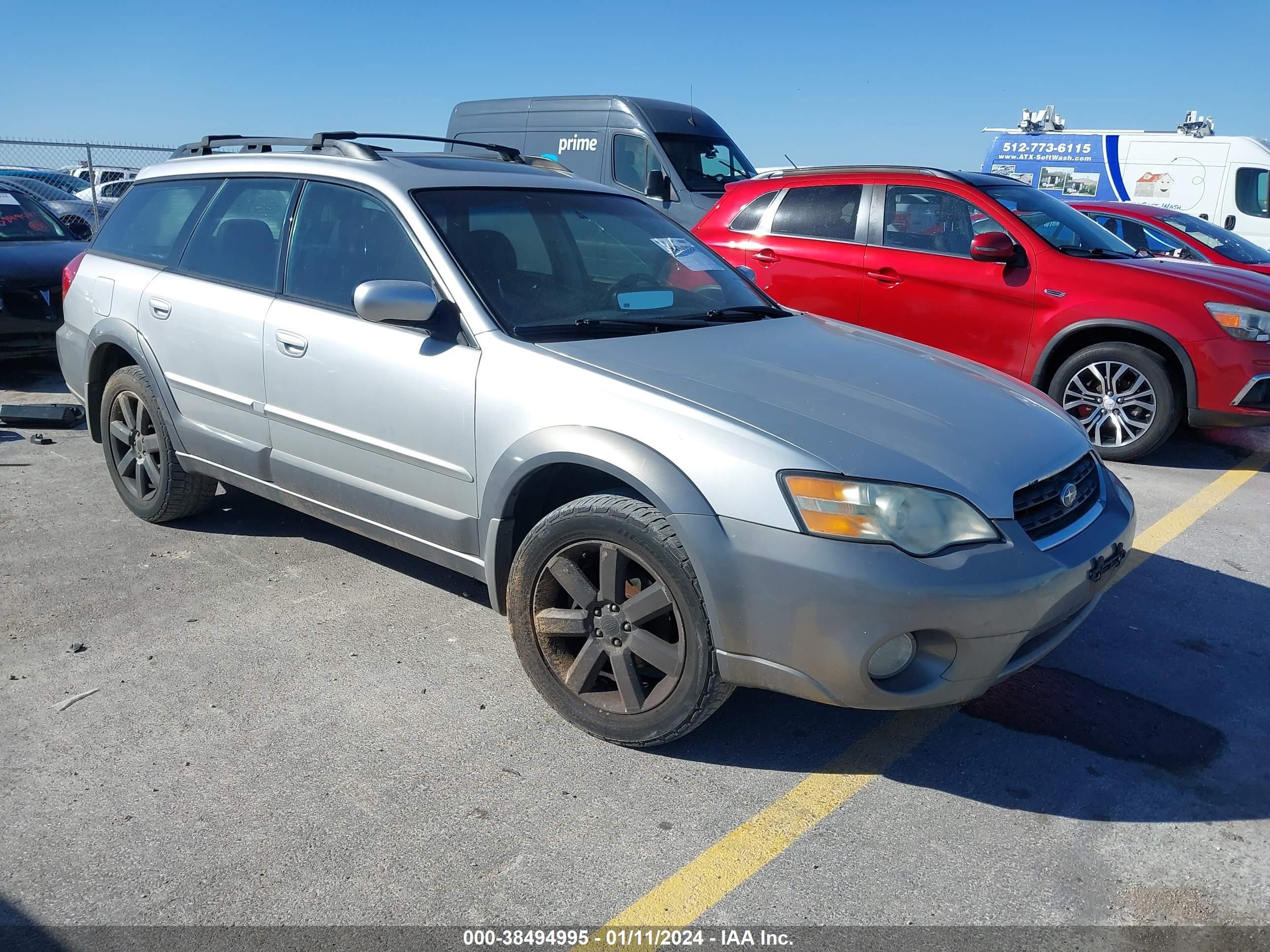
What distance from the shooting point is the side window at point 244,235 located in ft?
13.3

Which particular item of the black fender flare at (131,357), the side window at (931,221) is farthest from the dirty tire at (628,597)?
the side window at (931,221)

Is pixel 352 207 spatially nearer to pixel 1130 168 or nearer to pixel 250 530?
pixel 250 530

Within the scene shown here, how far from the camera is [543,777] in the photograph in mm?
2881

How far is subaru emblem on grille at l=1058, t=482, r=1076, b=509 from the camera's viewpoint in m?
2.99

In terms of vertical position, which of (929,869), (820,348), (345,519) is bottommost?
(929,869)

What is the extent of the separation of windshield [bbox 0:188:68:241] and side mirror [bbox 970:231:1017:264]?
722 cm

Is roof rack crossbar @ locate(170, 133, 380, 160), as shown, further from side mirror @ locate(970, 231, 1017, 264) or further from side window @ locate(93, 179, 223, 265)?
side mirror @ locate(970, 231, 1017, 264)

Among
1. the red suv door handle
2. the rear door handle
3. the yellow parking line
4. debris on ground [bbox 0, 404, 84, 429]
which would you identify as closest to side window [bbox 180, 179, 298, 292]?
the rear door handle

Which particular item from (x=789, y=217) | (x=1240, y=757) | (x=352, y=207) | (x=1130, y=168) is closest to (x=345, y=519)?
(x=352, y=207)

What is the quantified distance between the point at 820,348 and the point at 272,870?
2356 millimetres

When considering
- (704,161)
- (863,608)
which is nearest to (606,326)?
(863,608)

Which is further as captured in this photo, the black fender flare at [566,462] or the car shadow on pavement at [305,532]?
the car shadow on pavement at [305,532]

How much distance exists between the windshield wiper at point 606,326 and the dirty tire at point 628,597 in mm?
610

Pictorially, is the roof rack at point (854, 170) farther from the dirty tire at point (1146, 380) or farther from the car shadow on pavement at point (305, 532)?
the car shadow on pavement at point (305, 532)
